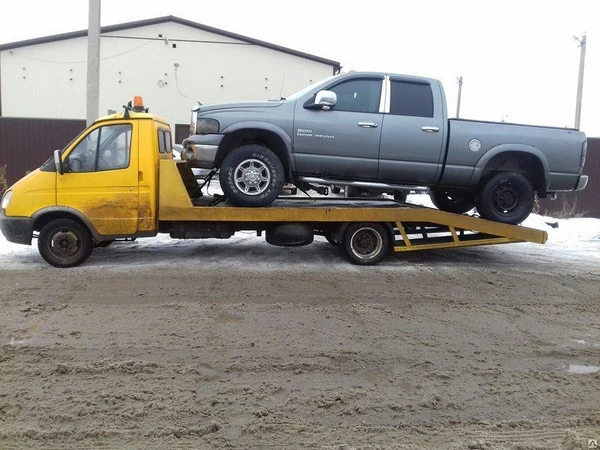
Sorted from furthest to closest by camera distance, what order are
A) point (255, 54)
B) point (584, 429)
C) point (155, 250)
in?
point (255, 54) < point (155, 250) < point (584, 429)

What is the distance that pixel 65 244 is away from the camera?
761 centimetres

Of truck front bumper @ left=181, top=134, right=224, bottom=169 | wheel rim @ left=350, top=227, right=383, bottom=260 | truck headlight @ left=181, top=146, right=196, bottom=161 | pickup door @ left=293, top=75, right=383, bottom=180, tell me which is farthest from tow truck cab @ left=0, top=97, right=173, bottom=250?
wheel rim @ left=350, top=227, right=383, bottom=260

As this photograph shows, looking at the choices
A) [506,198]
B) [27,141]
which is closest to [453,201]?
[506,198]

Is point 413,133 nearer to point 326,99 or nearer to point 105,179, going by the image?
point 326,99

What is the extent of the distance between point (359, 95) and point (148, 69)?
18.5m

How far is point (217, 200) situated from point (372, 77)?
115 inches

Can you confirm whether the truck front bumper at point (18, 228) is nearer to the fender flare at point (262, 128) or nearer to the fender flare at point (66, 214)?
the fender flare at point (66, 214)

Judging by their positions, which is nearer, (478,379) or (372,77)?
(478,379)

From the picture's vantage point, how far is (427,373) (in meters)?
4.42

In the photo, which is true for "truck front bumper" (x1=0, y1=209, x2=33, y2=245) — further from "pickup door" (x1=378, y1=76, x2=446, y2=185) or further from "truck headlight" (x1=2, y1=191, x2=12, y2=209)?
"pickup door" (x1=378, y1=76, x2=446, y2=185)

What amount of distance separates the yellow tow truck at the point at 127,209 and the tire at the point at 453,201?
0.97 metres

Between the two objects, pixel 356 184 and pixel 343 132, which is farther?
pixel 356 184

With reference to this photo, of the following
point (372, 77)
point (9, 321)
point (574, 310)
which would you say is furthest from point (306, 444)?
point (372, 77)

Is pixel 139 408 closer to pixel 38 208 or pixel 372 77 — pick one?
pixel 38 208
